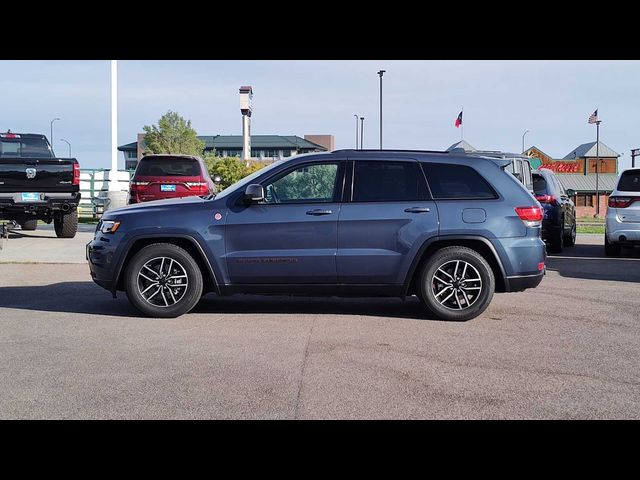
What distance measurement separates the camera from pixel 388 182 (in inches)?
314

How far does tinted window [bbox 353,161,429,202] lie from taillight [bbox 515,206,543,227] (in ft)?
3.26

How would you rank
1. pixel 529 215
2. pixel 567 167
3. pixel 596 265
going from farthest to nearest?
pixel 567 167 → pixel 596 265 → pixel 529 215

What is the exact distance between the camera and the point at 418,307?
8766 mm

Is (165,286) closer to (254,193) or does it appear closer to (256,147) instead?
(254,193)

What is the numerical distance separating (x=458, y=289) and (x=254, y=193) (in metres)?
2.34

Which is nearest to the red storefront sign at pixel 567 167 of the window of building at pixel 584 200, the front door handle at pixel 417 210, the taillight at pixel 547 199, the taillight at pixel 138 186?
the window of building at pixel 584 200

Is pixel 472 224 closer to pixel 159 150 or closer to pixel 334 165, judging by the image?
pixel 334 165

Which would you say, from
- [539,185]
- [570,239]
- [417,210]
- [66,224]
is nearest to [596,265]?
[539,185]

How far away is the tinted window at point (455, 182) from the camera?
7.92 metres

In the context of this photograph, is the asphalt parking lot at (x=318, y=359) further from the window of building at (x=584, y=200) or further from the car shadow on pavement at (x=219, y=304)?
the window of building at (x=584, y=200)

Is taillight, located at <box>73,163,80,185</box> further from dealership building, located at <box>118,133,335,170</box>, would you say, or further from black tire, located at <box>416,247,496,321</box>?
dealership building, located at <box>118,133,335,170</box>
